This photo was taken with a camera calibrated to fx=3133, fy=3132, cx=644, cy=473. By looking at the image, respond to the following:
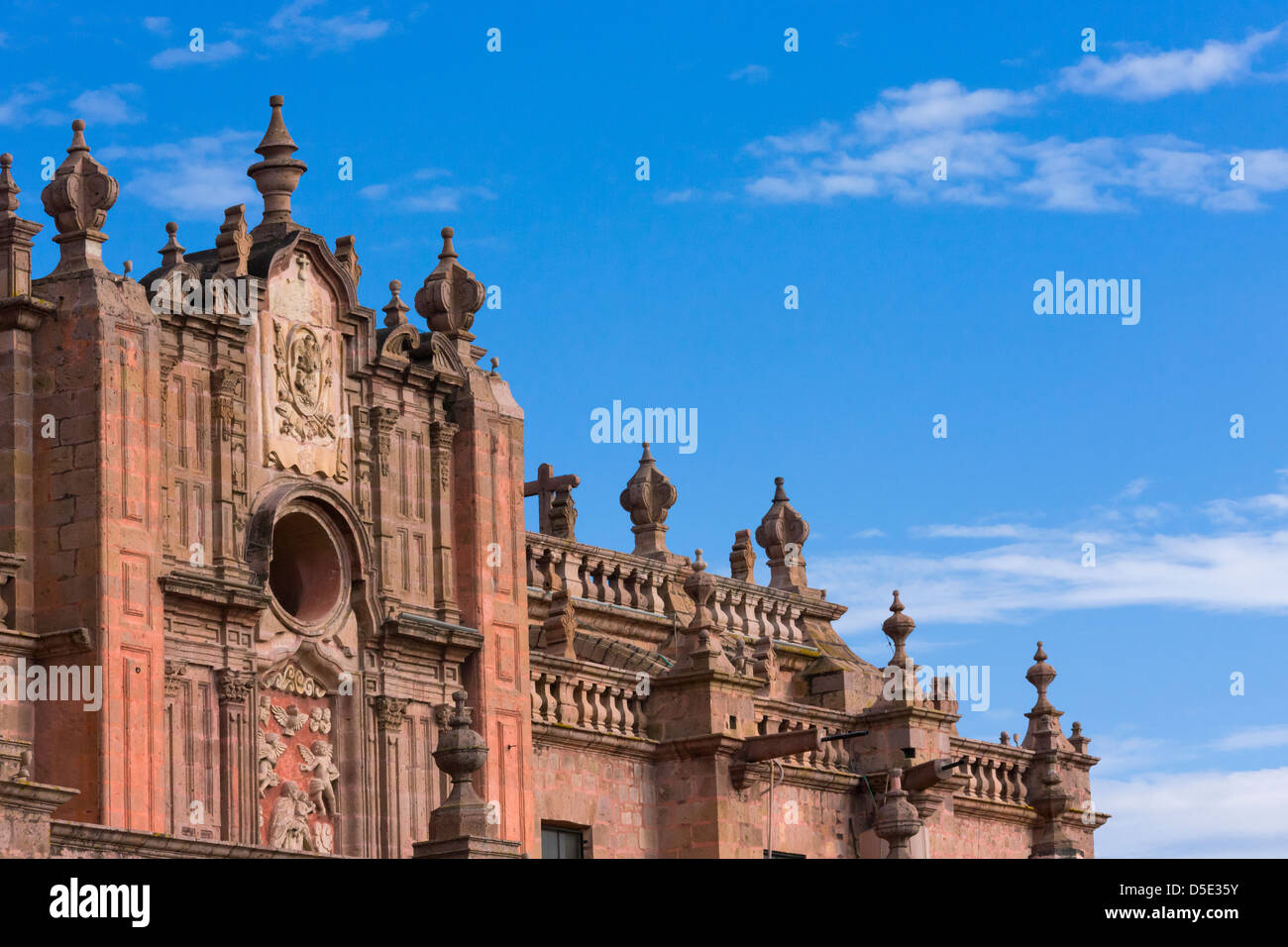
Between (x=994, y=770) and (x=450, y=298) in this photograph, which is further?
(x=994, y=770)

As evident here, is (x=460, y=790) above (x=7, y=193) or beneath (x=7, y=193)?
beneath

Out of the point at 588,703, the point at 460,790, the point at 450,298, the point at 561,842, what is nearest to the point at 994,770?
the point at 588,703

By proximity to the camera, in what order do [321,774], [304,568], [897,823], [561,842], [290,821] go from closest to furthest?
[290,821]
[321,774]
[304,568]
[897,823]
[561,842]

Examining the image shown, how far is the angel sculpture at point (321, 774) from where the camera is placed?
37.9 m

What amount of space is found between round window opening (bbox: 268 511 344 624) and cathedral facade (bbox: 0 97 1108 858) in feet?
0.13

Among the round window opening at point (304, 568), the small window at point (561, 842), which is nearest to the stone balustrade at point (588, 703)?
the small window at point (561, 842)

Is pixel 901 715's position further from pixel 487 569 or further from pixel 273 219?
pixel 273 219

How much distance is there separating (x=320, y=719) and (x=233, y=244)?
19.4ft

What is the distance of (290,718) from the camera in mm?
37750

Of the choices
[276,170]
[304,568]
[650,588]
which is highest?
[276,170]

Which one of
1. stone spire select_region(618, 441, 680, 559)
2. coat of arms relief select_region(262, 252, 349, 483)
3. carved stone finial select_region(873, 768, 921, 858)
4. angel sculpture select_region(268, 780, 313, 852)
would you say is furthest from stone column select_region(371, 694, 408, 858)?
stone spire select_region(618, 441, 680, 559)

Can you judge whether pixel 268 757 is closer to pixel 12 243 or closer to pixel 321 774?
pixel 321 774
